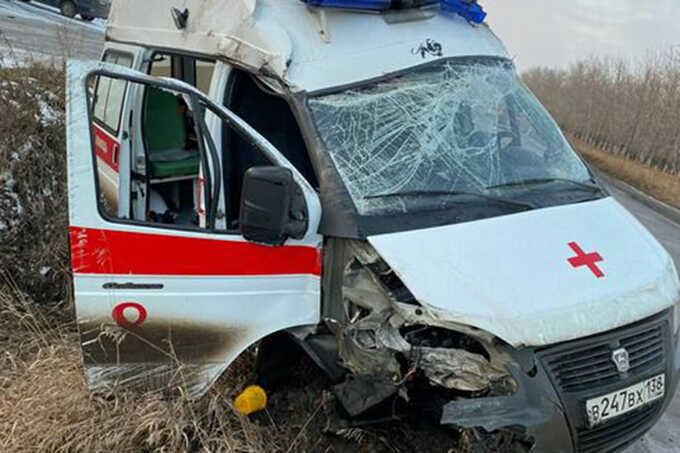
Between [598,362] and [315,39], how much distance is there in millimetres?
1930

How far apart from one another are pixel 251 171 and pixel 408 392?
1.21m

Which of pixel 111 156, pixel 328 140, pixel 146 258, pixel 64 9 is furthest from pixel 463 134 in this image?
pixel 64 9

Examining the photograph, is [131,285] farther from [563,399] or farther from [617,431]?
[617,431]

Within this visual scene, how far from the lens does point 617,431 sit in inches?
95.7

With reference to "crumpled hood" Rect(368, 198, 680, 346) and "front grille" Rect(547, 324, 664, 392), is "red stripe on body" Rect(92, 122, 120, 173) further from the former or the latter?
"front grille" Rect(547, 324, 664, 392)

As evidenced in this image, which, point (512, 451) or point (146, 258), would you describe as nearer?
point (512, 451)

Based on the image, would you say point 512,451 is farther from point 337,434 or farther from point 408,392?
point 337,434

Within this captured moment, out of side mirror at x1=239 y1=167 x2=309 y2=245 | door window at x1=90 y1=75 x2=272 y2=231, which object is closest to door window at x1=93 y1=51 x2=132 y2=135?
door window at x1=90 y1=75 x2=272 y2=231

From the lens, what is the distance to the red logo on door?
2715 mm

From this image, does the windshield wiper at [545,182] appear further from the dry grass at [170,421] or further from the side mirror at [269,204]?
the dry grass at [170,421]

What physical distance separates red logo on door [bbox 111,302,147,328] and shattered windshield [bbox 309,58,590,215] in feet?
3.62

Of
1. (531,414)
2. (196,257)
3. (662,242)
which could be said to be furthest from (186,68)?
(662,242)

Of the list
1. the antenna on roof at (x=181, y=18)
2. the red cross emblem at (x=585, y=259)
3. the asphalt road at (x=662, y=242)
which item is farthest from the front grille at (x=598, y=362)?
the antenna on roof at (x=181, y=18)

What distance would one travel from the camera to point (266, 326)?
2.77 metres
